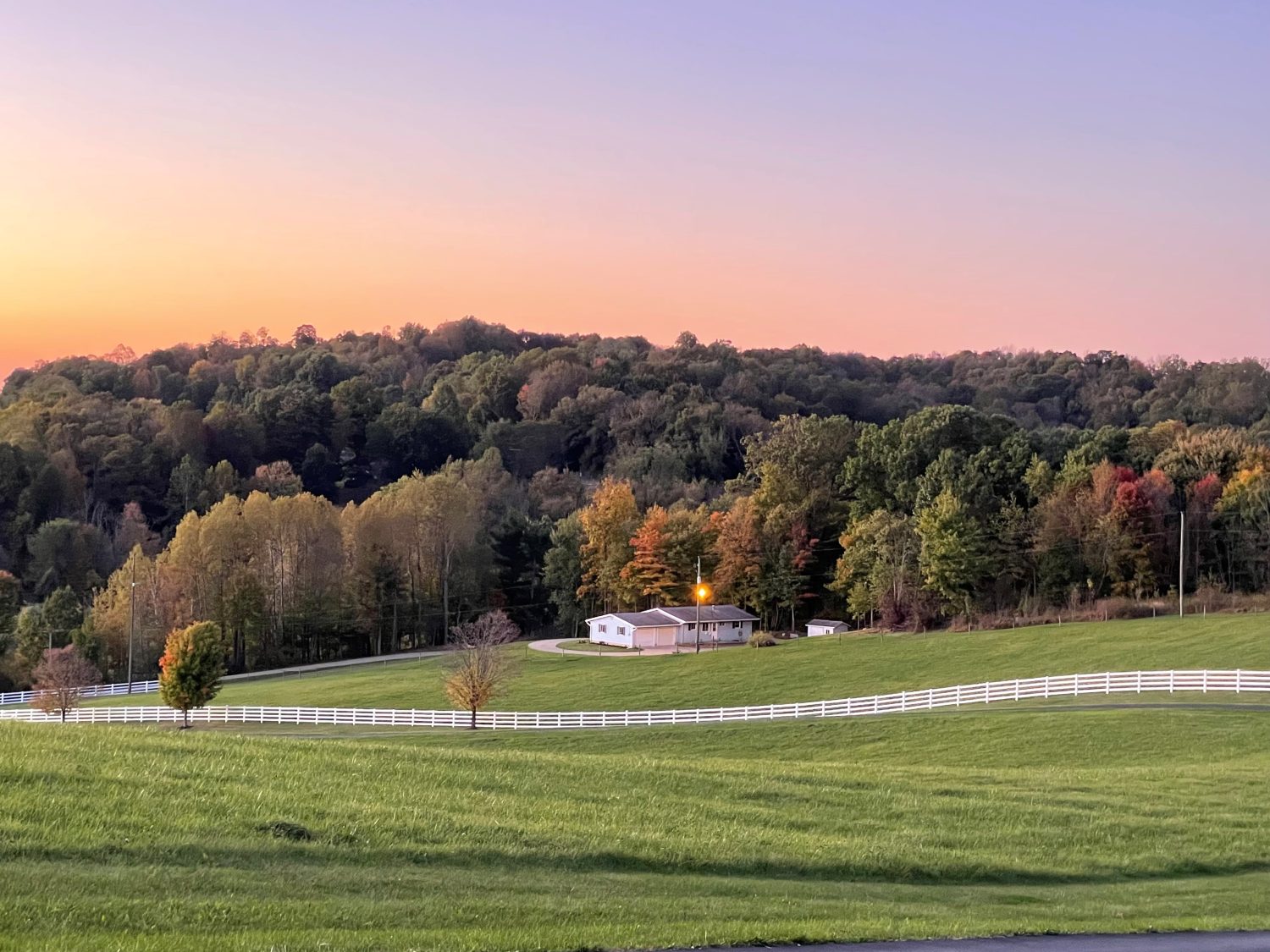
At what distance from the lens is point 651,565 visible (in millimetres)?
84000

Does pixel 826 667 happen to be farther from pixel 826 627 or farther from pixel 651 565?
pixel 651 565

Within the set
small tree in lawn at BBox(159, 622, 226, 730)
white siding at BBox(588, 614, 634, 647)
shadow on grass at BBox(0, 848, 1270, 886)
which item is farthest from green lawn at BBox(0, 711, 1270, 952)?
white siding at BBox(588, 614, 634, 647)

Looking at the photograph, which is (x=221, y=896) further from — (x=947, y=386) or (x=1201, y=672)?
(x=947, y=386)

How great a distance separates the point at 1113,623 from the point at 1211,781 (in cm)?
4050

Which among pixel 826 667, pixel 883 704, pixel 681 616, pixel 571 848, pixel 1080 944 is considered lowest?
pixel 826 667

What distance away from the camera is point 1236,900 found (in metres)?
15.2

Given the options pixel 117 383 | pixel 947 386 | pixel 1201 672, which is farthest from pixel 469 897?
pixel 117 383

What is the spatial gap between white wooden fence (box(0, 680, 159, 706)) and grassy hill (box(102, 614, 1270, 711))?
2.63 meters

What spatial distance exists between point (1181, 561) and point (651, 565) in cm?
3205

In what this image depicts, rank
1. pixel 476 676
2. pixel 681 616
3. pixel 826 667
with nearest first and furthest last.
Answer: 1. pixel 476 676
2. pixel 826 667
3. pixel 681 616

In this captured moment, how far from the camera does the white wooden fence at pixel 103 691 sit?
68.4 m

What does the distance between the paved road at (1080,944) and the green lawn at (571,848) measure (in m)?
0.33

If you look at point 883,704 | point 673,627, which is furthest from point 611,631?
point 883,704

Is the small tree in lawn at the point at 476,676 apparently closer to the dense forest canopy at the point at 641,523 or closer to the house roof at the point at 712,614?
the house roof at the point at 712,614
